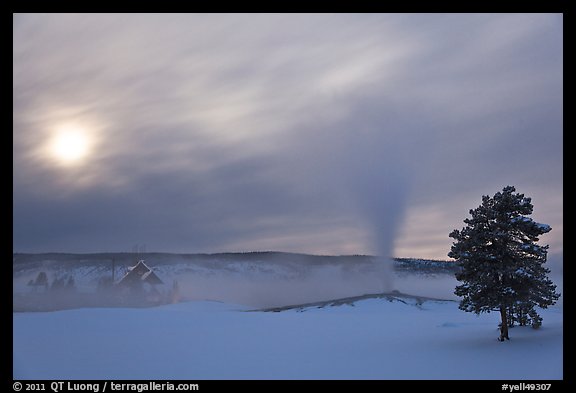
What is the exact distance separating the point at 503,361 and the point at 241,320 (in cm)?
2608

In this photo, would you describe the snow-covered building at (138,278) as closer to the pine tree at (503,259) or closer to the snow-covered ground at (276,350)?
the snow-covered ground at (276,350)

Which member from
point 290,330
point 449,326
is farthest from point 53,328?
point 449,326

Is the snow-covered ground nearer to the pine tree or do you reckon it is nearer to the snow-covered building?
the pine tree

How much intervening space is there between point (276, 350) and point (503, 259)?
13.5 m

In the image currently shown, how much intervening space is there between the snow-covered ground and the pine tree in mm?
2317

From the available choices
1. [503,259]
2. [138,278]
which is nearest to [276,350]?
[503,259]

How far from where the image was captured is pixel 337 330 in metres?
37.1

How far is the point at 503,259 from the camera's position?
90.4 ft

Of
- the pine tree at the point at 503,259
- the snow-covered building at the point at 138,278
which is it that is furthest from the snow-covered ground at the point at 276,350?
the snow-covered building at the point at 138,278

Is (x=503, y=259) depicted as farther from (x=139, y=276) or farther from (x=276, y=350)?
(x=139, y=276)

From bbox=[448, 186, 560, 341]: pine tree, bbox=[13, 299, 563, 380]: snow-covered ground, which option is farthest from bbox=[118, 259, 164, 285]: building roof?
bbox=[448, 186, 560, 341]: pine tree

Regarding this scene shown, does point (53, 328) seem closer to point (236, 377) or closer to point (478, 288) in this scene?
point (236, 377)

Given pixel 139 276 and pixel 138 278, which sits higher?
pixel 139 276

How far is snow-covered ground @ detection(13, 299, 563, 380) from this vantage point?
2195 centimetres
